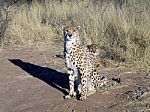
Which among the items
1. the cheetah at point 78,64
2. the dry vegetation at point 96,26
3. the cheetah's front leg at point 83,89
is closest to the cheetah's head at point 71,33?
the cheetah at point 78,64

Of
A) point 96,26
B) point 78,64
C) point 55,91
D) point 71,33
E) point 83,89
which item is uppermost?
point 71,33

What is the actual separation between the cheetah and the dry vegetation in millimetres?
1715

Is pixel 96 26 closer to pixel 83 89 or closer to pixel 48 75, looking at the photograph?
pixel 48 75

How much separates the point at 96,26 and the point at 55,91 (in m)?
3.87

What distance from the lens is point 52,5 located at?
1501cm

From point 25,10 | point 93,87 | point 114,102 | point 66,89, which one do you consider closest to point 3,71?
point 66,89

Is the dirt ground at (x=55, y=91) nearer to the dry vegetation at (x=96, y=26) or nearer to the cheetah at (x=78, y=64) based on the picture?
the cheetah at (x=78, y=64)

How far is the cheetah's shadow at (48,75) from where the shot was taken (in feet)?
25.5

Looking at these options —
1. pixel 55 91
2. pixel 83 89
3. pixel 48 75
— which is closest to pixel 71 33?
pixel 83 89

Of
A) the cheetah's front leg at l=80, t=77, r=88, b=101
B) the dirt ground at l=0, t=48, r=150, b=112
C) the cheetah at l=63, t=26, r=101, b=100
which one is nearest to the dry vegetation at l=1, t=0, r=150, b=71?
the dirt ground at l=0, t=48, r=150, b=112

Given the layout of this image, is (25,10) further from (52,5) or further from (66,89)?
(66,89)

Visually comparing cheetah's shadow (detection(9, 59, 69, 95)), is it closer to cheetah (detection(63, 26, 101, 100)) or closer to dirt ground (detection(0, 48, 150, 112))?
dirt ground (detection(0, 48, 150, 112))

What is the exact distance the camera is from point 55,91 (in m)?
7.39

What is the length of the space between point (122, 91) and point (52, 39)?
206 inches
